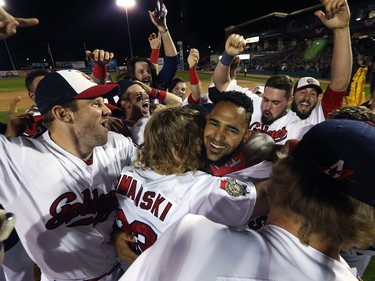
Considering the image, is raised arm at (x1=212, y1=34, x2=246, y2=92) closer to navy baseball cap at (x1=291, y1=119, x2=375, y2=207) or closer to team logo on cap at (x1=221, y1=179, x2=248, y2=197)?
team logo on cap at (x1=221, y1=179, x2=248, y2=197)

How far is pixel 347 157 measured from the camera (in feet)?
2.83

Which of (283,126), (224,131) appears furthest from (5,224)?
(283,126)

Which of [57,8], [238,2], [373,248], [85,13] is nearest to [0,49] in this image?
[57,8]

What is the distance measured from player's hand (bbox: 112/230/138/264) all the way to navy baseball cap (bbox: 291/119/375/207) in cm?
143

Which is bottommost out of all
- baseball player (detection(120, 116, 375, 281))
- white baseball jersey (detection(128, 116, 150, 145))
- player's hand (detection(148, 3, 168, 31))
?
white baseball jersey (detection(128, 116, 150, 145))

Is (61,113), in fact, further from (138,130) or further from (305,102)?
(305,102)

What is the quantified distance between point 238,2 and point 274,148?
172 feet

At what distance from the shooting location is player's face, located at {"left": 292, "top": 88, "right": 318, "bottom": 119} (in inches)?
151

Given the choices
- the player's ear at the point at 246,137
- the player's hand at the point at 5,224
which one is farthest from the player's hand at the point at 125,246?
the player's ear at the point at 246,137

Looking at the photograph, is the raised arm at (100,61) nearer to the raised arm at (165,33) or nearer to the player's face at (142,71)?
the player's face at (142,71)

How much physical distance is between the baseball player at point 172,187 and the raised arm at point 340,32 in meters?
1.74

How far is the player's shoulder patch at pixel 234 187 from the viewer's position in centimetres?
154

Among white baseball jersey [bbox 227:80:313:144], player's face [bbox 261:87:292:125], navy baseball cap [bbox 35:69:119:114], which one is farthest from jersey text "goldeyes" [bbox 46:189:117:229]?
player's face [bbox 261:87:292:125]

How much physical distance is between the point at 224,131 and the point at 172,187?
32.0 inches
